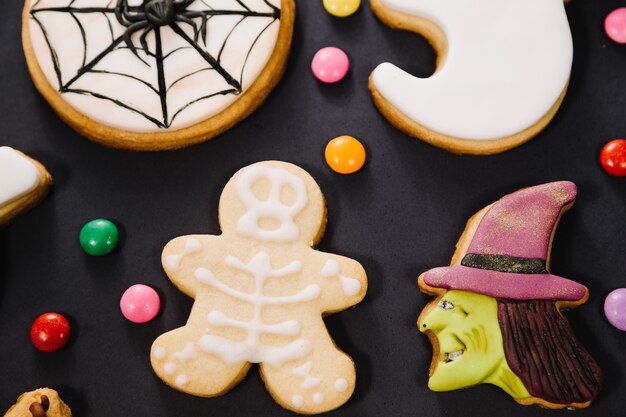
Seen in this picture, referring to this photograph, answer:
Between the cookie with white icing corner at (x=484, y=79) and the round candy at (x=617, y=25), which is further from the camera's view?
the round candy at (x=617, y=25)

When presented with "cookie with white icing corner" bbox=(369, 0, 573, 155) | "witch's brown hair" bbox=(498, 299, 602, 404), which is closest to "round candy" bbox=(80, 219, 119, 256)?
"cookie with white icing corner" bbox=(369, 0, 573, 155)

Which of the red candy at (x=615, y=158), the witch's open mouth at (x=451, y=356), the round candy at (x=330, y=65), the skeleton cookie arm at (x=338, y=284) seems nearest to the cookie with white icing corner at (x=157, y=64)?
the round candy at (x=330, y=65)

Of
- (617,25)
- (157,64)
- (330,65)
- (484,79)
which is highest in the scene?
(617,25)

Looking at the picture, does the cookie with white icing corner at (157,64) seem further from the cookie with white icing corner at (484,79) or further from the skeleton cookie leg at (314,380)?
the skeleton cookie leg at (314,380)

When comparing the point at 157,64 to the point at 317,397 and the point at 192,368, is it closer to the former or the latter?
the point at 192,368

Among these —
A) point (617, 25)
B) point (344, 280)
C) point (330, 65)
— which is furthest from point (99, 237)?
point (617, 25)

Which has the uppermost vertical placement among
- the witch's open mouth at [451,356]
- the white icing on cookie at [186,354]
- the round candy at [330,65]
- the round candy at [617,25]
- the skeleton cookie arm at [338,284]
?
the round candy at [617,25]
